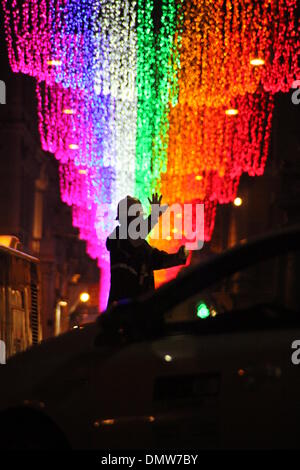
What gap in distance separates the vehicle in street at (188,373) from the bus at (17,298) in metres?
5.66

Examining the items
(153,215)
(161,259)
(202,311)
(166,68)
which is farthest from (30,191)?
(202,311)

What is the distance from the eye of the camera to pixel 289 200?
3197cm

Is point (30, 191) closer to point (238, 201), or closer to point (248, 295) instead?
point (238, 201)

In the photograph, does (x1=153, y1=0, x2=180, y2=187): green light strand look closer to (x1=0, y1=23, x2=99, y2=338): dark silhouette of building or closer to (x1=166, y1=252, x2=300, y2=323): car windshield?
(x1=0, y1=23, x2=99, y2=338): dark silhouette of building

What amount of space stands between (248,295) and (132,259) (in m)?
3.44

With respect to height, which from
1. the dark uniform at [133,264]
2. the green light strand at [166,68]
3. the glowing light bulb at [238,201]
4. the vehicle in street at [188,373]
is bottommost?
the vehicle in street at [188,373]

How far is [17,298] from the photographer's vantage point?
12820 millimetres

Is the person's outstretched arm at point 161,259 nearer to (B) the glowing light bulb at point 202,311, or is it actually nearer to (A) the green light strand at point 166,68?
(B) the glowing light bulb at point 202,311

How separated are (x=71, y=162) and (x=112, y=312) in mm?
55366

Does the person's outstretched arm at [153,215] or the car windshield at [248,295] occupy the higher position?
the person's outstretched arm at [153,215]

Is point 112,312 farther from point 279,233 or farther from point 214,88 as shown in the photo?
point 214,88

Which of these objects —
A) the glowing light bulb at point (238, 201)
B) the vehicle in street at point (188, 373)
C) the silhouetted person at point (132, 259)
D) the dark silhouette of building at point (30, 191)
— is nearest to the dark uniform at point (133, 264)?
the silhouetted person at point (132, 259)

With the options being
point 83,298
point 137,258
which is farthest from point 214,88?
point 83,298

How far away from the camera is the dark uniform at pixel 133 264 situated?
28.5 feet
